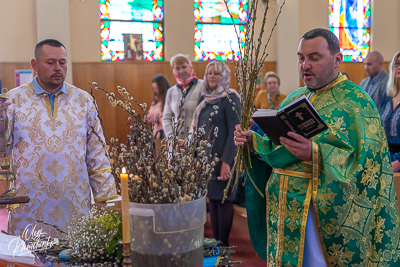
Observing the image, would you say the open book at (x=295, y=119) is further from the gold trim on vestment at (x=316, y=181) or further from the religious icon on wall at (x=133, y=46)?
the religious icon on wall at (x=133, y=46)

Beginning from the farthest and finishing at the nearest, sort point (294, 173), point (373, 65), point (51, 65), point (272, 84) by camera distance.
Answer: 1. point (272, 84)
2. point (373, 65)
3. point (51, 65)
4. point (294, 173)

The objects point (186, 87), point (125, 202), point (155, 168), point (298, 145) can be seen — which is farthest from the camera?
point (186, 87)

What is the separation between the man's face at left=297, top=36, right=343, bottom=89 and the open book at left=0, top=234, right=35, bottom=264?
147cm

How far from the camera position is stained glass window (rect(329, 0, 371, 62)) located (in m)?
9.88

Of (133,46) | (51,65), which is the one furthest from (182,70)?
(133,46)

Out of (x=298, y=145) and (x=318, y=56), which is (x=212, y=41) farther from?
(x=298, y=145)

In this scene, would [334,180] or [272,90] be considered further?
[272,90]

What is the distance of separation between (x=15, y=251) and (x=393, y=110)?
330 centimetres

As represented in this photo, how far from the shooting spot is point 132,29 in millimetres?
8797

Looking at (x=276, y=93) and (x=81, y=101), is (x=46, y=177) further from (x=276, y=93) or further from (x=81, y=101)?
(x=276, y=93)

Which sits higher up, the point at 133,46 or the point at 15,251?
the point at 133,46

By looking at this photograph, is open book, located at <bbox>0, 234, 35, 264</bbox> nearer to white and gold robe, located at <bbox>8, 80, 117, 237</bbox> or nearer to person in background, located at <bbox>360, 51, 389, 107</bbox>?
white and gold robe, located at <bbox>8, 80, 117, 237</bbox>

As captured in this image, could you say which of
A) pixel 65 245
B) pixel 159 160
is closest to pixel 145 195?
pixel 159 160

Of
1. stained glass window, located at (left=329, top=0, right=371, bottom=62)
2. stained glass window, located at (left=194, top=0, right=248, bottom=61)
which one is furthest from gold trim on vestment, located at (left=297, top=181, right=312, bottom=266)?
stained glass window, located at (left=329, top=0, right=371, bottom=62)
